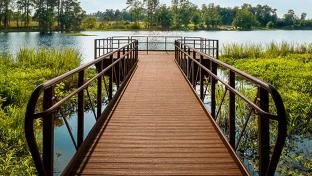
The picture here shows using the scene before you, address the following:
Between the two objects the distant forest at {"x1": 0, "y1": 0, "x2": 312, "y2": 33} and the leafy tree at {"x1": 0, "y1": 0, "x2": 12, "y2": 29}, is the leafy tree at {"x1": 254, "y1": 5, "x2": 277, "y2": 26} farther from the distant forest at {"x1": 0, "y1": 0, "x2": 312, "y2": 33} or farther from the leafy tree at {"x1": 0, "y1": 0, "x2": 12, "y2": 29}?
the leafy tree at {"x1": 0, "y1": 0, "x2": 12, "y2": 29}

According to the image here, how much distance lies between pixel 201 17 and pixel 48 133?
131 metres

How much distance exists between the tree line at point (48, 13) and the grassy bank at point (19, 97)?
71.6 metres

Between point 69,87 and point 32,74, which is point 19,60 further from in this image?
point 69,87

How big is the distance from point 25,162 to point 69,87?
9.54m

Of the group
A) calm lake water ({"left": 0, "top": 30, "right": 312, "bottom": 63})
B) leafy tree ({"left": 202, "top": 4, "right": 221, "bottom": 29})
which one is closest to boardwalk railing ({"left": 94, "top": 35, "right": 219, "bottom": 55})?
calm lake water ({"left": 0, "top": 30, "right": 312, "bottom": 63})

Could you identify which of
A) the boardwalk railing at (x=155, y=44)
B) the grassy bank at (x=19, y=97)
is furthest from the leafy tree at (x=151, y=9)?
the grassy bank at (x=19, y=97)

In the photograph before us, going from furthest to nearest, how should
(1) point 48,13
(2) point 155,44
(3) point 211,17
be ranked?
1. (3) point 211,17
2. (1) point 48,13
3. (2) point 155,44

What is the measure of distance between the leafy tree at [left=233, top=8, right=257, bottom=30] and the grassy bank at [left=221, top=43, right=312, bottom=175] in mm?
116251

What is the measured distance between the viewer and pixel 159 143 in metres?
5.54

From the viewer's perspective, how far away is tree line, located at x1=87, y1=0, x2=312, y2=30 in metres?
113

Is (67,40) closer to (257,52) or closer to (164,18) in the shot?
(257,52)

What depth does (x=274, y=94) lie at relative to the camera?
343 centimetres

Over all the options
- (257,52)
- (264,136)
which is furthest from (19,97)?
(257,52)

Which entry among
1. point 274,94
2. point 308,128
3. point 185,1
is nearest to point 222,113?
point 308,128
